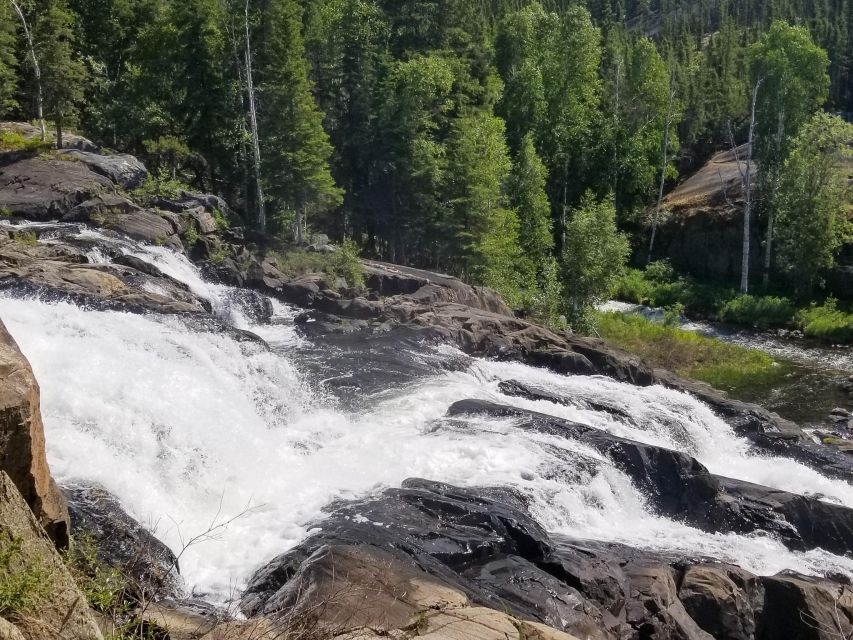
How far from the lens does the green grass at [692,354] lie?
29953 mm

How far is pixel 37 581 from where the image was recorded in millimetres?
5598

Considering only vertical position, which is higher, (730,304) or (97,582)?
(97,582)

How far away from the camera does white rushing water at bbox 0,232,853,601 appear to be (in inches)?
464

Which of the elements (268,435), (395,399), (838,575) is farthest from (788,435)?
(268,435)

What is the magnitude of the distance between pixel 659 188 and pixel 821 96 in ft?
35.5

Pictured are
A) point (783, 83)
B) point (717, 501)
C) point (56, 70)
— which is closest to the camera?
point (717, 501)

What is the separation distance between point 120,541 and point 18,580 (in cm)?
483

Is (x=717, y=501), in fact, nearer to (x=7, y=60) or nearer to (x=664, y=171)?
(x=7, y=60)

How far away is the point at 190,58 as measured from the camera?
33625 mm

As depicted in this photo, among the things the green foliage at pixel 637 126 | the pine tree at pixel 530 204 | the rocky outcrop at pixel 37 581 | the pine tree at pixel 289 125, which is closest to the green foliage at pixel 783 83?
the green foliage at pixel 637 126

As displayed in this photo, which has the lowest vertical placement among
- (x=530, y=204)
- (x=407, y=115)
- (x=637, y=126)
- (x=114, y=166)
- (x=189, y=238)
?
(x=189, y=238)

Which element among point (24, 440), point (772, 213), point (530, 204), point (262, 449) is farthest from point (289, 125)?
point (772, 213)

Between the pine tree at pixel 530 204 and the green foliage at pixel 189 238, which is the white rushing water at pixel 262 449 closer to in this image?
the green foliage at pixel 189 238

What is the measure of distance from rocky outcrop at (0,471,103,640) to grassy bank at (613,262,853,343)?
36769 millimetres
